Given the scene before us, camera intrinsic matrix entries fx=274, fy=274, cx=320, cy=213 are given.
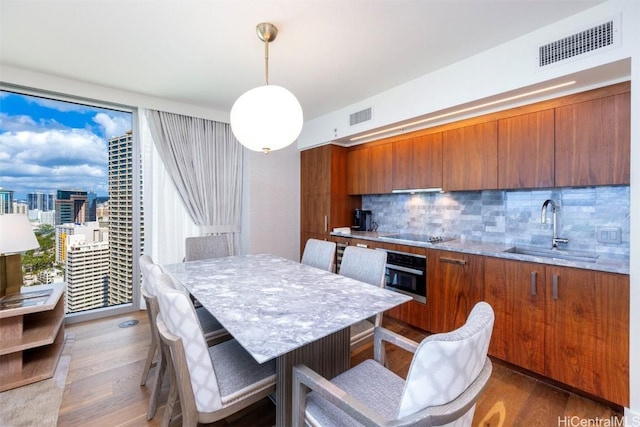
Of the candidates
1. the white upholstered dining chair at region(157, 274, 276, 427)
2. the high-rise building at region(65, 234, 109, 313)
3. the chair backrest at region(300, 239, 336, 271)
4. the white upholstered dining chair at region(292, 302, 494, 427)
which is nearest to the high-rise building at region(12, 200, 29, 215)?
the high-rise building at region(65, 234, 109, 313)

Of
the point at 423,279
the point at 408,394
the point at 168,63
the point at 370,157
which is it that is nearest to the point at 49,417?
the point at 408,394

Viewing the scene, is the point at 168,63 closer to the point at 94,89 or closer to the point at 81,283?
the point at 94,89

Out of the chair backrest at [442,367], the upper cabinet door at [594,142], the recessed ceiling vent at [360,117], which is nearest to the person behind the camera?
the chair backrest at [442,367]

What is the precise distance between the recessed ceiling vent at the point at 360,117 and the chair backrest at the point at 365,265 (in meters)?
1.72

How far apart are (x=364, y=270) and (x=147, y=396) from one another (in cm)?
174

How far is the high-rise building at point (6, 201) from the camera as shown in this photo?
2.66 metres

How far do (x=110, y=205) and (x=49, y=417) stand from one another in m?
2.22

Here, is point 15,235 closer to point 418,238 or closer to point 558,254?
point 418,238

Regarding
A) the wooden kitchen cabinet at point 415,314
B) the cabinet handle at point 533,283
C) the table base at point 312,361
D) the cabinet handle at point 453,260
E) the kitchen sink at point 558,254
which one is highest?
the kitchen sink at point 558,254

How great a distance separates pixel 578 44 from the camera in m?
1.80

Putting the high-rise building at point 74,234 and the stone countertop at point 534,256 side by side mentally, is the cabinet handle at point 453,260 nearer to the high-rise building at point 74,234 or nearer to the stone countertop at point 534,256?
the stone countertop at point 534,256

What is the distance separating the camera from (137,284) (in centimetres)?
334

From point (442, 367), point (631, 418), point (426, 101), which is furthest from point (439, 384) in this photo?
point (426, 101)

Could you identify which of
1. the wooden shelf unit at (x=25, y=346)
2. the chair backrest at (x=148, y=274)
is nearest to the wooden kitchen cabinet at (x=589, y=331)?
the chair backrest at (x=148, y=274)
